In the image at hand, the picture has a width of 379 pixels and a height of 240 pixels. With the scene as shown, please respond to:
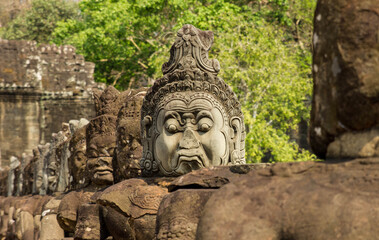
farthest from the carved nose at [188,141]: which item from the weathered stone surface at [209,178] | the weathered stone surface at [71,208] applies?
the weathered stone surface at [71,208]

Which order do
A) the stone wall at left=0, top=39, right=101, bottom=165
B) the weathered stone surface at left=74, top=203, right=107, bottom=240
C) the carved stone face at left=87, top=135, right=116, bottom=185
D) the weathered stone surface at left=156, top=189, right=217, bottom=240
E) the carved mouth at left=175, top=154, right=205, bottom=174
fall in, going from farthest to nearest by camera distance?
1. the stone wall at left=0, top=39, right=101, bottom=165
2. the carved stone face at left=87, top=135, right=116, bottom=185
3. the weathered stone surface at left=74, top=203, right=107, bottom=240
4. the carved mouth at left=175, top=154, right=205, bottom=174
5. the weathered stone surface at left=156, top=189, right=217, bottom=240

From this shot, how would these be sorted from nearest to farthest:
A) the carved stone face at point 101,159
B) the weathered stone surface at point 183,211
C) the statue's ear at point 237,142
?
the weathered stone surface at point 183,211
the statue's ear at point 237,142
the carved stone face at point 101,159

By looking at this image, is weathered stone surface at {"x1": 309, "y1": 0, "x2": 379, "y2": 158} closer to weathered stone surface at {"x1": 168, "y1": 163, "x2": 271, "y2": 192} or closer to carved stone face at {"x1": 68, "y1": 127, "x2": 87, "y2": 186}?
weathered stone surface at {"x1": 168, "y1": 163, "x2": 271, "y2": 192}

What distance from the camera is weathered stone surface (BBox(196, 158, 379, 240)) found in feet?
7.06

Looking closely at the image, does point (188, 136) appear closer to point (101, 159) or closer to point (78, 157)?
point (101, 159)

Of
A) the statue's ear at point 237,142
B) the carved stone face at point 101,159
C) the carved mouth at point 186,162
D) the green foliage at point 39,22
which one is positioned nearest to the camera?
the carved mouth at point 186,162

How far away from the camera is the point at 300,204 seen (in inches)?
88.4

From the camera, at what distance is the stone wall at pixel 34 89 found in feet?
83.7

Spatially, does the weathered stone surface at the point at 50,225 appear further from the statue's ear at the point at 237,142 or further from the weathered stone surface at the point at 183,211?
the weathered stone surface at the point at 183,211

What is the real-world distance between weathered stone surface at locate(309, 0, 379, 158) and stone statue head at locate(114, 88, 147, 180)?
172 inches

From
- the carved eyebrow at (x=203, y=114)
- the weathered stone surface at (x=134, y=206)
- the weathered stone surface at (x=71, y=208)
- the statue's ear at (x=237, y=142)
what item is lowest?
the weathered stone surface at (x=71, y=208)

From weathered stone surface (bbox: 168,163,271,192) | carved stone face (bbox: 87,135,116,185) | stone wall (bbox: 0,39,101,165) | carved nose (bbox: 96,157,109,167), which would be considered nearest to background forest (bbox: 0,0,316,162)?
stone wall (bbox: 0,39,101,165)

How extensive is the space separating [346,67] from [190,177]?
1.44m

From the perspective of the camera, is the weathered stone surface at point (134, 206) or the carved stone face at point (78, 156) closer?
the weathered stone surface at point (134, 206)
